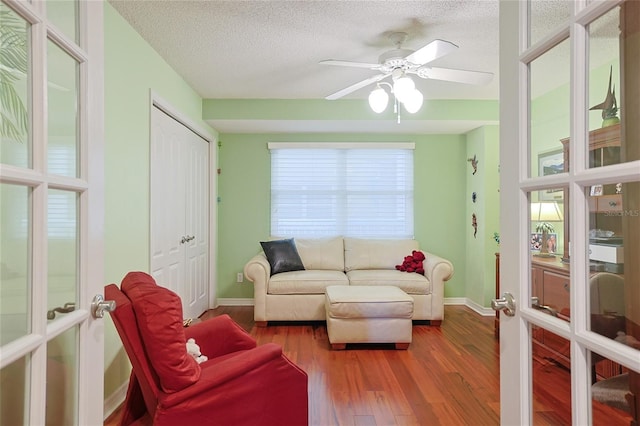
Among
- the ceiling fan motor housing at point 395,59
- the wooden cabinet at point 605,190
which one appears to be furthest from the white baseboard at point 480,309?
the wooden cabinet at point 605,190

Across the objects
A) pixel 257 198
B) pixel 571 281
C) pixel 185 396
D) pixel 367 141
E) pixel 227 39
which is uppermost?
pixel 227 39

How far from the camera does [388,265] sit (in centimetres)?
452

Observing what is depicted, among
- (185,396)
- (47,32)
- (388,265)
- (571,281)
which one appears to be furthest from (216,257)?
(571,281)

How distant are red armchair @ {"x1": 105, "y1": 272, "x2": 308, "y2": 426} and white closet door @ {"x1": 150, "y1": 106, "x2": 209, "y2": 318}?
4.67 feet

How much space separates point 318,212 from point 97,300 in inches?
152

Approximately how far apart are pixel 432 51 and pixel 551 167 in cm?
155

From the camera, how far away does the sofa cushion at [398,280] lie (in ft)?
13.0

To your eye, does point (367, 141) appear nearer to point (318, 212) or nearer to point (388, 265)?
point (318, 212)

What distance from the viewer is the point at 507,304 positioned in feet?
3.22

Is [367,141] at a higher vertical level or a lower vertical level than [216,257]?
higher

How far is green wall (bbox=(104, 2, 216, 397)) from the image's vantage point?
220 centimetres

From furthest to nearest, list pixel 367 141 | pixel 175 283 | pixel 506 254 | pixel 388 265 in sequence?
pixel 367 141 < pixel 388 265 < pixel 175 283 < pixel 506 254

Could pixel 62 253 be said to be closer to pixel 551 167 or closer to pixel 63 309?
pixel 63 309

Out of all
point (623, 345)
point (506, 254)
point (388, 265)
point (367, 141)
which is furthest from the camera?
point (367, 141)
